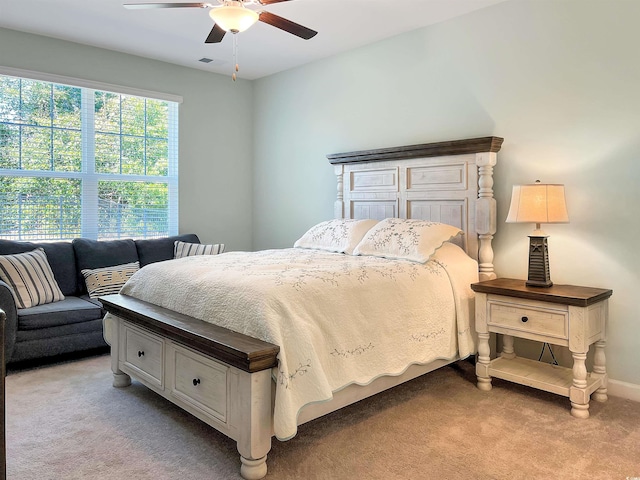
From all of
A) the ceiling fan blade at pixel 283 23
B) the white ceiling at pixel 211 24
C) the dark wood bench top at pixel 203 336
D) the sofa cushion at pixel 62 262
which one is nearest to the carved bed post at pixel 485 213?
the white ceiling at pixel 211 24

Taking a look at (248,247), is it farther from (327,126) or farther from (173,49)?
(173,49)

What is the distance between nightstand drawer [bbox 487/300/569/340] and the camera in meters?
2.69

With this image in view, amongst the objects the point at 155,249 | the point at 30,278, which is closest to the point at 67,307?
the point at 30,278

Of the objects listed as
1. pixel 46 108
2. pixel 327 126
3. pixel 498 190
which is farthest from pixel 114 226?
pixel 498 190

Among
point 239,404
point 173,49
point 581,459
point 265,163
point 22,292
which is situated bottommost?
point 581,459

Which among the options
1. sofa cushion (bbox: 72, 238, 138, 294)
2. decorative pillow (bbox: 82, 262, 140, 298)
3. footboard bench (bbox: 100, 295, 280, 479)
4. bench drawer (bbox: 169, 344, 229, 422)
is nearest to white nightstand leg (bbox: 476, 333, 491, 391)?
footboard bench (bbox: 100, 295, 280, 479)

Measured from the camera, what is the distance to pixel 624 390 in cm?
290

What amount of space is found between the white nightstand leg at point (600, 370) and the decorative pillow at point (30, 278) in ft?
12.3

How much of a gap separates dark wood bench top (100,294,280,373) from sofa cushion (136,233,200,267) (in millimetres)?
1627

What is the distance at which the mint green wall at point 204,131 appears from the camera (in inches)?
177

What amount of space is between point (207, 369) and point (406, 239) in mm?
1623

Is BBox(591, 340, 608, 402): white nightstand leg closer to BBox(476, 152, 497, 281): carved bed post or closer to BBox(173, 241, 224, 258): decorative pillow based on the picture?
BBox(476, 152, 497, 281): carved bed post

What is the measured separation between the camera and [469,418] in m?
2.58

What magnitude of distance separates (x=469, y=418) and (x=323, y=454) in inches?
34.4
